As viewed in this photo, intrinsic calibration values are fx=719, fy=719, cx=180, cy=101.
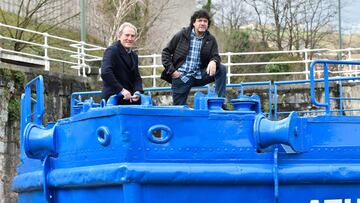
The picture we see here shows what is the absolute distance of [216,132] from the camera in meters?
5.96

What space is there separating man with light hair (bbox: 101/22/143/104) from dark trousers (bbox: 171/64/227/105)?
1.50 feet

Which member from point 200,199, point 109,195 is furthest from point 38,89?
point 200,199

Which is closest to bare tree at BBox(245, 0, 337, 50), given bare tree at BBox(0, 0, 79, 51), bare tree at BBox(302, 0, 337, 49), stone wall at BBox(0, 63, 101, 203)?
bare tree at BBox(302, 0, 337, 49)

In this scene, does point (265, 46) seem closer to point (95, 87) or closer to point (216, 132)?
point (95, 87)

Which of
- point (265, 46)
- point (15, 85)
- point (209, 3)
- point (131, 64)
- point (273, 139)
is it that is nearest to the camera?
point (273, 139)

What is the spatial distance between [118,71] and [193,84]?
2.73 feet

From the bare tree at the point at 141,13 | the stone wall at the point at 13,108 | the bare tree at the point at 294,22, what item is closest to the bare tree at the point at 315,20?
the bare tree at the point at 294,22

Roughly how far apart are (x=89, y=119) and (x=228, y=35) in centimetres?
2846

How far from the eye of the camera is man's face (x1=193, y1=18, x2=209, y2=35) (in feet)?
23.2

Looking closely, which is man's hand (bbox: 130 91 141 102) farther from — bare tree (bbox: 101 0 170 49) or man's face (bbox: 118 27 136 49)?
bare tree (bbox: 101 0 170 49)

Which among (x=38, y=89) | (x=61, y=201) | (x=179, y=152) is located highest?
(x=38, y=89)

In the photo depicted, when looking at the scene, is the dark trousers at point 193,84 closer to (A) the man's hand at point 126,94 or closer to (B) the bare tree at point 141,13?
(A) the man's hand at point 126,94

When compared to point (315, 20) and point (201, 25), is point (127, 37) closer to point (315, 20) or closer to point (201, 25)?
point (201, 25)

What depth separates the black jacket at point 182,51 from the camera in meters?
7.16
